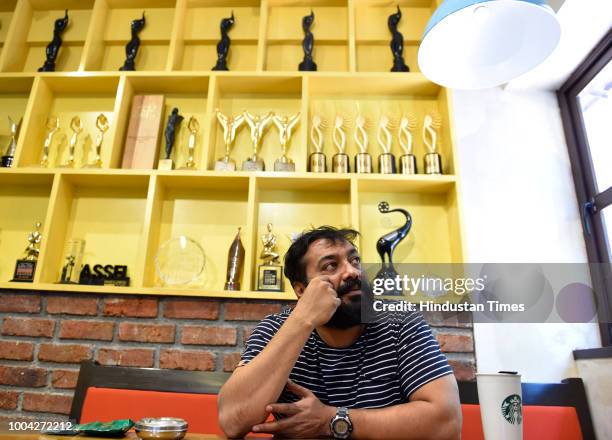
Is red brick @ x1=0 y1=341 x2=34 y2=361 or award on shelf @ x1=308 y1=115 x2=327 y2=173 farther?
award on shelf @ x1=308 y1=115 x2=327 y2=173

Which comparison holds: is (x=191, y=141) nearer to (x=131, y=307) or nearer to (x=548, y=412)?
(x=131, y=307)

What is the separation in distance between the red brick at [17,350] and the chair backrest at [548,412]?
5.96 ft

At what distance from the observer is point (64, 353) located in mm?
1756

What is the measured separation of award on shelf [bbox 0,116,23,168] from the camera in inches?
83.2

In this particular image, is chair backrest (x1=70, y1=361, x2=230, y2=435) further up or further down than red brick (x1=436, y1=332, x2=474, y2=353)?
further down

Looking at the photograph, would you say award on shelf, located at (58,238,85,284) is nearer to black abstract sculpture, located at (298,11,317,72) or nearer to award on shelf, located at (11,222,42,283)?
award on shelf, located at (11,222,42,283)

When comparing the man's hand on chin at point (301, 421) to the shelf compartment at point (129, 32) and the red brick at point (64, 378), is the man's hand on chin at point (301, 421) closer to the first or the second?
the red brick at point (64, 378)

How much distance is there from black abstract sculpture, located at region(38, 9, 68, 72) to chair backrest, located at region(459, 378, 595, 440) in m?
2.70

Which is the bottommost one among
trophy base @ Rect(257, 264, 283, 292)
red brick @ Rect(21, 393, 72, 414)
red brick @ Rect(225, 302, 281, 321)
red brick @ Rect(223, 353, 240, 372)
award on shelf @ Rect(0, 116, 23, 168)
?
red brick @ Rect(21, 393, 72, 414)

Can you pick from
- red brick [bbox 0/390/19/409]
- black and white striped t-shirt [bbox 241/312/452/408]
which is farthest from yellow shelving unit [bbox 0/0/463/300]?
black and white striped t-shirt [bbox 241/312/452/408]

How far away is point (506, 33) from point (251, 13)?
1759 mm

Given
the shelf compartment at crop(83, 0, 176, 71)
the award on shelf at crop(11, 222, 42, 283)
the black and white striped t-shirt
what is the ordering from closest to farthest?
the black and white striped t-shirt → the award on shelf at crop(11, 222, 42, 283) → the shelf compartment at crop(83, 0, 176, 71)

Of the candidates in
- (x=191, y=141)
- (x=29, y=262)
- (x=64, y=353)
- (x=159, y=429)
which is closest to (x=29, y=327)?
(x=64, y=353)

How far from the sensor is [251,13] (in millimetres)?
2508
